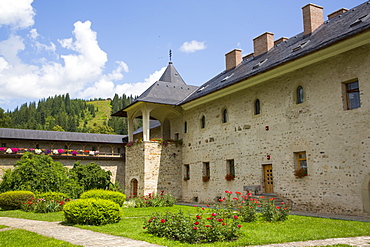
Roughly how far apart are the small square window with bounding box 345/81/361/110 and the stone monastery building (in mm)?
38

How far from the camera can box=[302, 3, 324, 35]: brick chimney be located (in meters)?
16.6

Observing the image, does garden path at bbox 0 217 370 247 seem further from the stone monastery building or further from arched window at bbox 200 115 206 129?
arched window at bbox 200 115 206 129

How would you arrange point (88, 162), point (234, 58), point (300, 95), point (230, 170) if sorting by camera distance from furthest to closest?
point (88, 162), point (234, 58), point (230, 170), point (300, 95)

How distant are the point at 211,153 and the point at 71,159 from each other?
48.2 feet

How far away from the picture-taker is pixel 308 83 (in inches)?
545

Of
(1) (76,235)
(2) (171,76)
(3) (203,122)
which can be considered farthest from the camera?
(2) (171,76)

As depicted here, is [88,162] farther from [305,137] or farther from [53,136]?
[305,137]

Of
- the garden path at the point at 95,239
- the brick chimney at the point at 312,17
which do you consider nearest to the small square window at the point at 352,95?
the brick chimney at the point at 312,17

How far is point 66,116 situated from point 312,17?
92.2m

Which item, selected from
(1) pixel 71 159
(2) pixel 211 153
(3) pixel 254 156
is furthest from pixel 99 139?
(3) pixel 254 156

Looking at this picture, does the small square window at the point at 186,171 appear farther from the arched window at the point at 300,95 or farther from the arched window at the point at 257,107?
the arched window at the point at 300,95

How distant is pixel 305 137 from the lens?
45.2 ft

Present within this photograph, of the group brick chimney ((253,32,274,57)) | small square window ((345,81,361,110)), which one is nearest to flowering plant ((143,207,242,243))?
small square window ((345,81,361,110))

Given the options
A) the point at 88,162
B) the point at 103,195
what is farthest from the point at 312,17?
the point at 88,162
